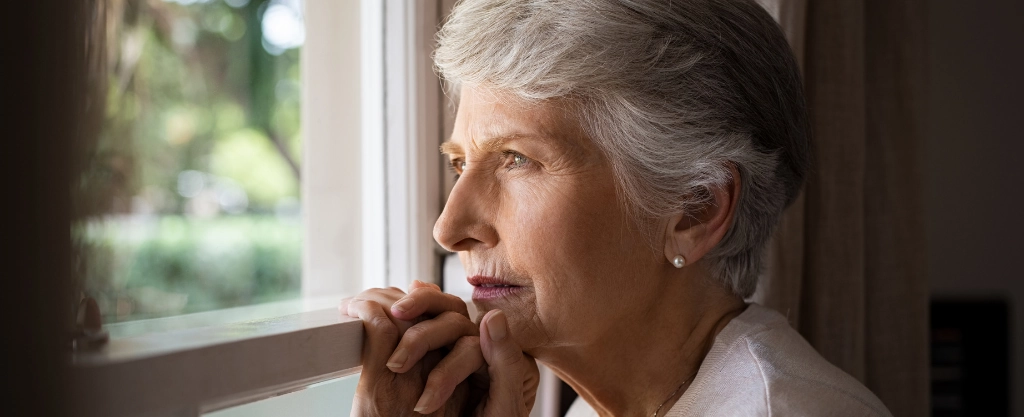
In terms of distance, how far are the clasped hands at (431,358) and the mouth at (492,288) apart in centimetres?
4

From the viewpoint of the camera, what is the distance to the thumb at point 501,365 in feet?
3.24

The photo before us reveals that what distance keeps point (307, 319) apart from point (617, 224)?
44 centimetres

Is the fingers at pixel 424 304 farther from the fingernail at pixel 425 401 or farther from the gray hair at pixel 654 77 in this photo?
the gray hair at pixel 654 77

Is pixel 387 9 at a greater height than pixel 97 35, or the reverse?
pixel 387 9

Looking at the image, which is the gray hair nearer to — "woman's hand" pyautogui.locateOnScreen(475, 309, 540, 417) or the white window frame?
"woman's hand" pyautogui.locateOnScreen(475, 309, 540, 417)

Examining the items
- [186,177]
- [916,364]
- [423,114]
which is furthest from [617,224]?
[186,177]

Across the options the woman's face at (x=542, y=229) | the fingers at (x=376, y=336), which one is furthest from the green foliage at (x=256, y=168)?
the fingers at (x=376, y=336)

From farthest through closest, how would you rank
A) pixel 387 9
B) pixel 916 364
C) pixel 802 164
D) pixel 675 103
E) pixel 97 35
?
1. pixel 916 364
2. pixel 387 9
3. pixel 802 164
4. pixel 675 103
5. pixel 97 35

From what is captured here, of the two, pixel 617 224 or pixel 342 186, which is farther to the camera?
pixel 342 186

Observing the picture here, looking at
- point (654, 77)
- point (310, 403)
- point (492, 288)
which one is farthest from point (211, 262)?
point (654, 77)

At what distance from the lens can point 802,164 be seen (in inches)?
47.1

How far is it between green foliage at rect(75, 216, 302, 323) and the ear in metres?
0.90

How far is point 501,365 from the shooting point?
3.26 ft

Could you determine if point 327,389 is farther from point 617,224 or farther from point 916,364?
point 916,364
